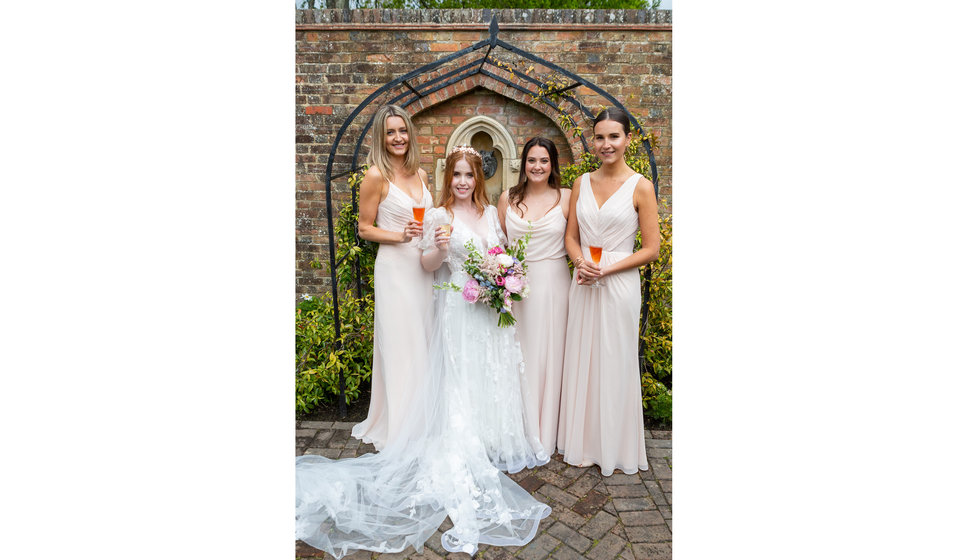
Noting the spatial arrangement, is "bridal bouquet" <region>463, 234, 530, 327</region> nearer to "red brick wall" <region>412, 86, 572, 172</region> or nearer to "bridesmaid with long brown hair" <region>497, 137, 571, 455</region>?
"bridesmaid with long brown hair" <region>497, 137, 571, 455</region>

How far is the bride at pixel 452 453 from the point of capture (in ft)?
9.96

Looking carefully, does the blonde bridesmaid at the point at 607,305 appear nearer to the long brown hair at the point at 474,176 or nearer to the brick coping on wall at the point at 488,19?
the long brown hair at the point at 474,176

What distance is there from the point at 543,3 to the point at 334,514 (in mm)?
11957

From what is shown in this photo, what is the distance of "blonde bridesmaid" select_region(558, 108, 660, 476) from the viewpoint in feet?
11.8

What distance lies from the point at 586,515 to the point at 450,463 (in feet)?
3.13

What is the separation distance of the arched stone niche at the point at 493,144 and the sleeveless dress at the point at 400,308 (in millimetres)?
2511

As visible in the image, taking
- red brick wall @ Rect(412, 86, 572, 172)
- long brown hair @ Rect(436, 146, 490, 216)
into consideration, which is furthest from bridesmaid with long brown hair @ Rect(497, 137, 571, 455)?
red brick wall @ Rect(412, 86, 572, 172)

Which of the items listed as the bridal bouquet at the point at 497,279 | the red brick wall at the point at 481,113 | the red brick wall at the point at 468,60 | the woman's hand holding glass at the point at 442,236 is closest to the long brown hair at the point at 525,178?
the bridal bouquet at the point at 497,279

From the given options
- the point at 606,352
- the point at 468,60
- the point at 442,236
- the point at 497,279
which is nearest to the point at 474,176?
the point at 442,236

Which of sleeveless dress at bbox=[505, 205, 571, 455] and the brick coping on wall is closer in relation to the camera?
sleeveless dress at bbox=[505, 205, 571, 455]

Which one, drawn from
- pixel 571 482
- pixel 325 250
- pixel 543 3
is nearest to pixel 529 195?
pixel 571 482

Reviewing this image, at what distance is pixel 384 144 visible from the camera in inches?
153

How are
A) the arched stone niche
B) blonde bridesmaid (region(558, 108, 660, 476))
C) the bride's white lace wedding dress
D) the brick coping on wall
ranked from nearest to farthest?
1. the bride's white lace wedding dress
2. blonde bridesmaid (region(558, 108, 660, 476))
3. the brick coping on wall
4. the arched stone niche

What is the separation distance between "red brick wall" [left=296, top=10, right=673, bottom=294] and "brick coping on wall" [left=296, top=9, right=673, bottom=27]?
12 mm
